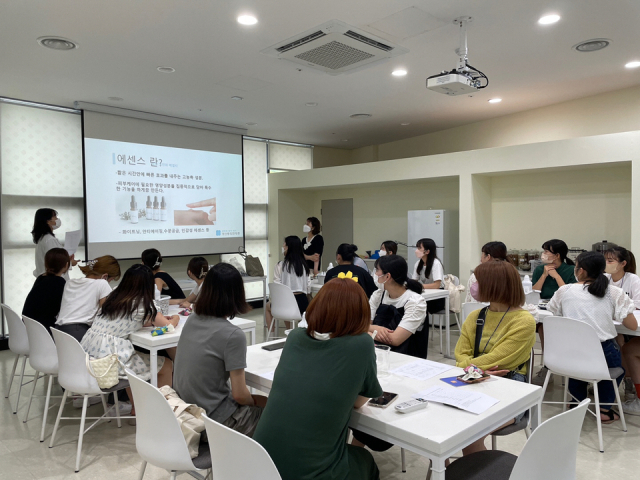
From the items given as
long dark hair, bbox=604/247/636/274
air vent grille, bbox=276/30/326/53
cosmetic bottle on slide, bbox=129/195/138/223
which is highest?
air vent grille, bbox=276/30/326/53

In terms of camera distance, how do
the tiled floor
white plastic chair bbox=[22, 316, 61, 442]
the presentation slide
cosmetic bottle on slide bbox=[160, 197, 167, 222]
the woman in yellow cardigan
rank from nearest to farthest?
the woman in yellow cardigan → the tiled floor → white plastic chair bbox=[22, 316, 61, 442] → the presentation slide → cosmetic bottle on slide bbox=[160, 197, 167, 222]

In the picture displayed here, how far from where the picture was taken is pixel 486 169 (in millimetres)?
5949

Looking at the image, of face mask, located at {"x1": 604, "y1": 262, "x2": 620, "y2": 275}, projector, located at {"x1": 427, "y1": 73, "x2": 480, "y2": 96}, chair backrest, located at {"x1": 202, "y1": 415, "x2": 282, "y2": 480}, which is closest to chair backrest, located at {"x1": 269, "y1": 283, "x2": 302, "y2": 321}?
projector, located at {"x1": 427, "y1": 73, "x2": 480, "y2": 96}

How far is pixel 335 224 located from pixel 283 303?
3.81m

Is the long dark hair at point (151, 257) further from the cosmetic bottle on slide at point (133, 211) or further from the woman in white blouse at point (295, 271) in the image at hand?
the cosmetic bottle on slide at point (133, 211)

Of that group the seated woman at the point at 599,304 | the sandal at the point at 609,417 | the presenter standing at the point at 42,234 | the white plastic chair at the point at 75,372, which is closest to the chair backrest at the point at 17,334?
the white plastic chair at the point at 75,372

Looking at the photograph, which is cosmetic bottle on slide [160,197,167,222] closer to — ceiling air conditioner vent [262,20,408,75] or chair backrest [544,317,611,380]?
ceiling air conditioner vent [262,20,408,75]

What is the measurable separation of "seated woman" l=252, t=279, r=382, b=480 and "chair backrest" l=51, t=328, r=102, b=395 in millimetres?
1626

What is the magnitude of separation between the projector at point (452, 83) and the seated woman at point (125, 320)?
2.49 metres

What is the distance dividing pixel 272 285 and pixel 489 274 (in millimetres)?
3167

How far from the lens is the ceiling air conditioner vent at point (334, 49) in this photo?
343 centimetres

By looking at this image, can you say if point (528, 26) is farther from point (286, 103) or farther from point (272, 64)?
point (286, 103)

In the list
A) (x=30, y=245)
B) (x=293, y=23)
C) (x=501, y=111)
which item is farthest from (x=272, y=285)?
(x=501, y=111)

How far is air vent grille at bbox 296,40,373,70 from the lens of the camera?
366 centimetres
